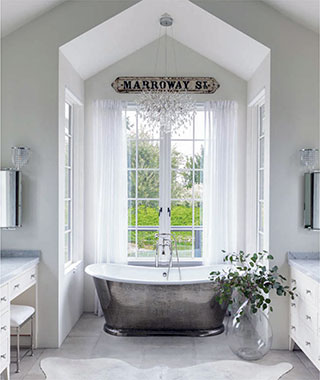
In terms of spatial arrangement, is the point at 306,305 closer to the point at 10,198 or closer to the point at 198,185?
the point at 198,185

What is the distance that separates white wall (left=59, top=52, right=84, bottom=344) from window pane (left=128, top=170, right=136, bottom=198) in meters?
0.56

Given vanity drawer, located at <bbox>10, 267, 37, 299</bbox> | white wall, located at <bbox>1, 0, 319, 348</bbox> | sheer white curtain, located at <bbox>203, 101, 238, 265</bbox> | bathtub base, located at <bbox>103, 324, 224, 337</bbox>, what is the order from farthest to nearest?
sheer white curtain, located at <bbox>203, 101, 238, 265</bbox> → bathtub base, located at <bbox>103, 324, 224, 337</bbox> → white wall, located at <bbox>1, 0, 319, 348</bbox> → vanity drawer, located at <bbox>10, 267, 37, 299</bbox>

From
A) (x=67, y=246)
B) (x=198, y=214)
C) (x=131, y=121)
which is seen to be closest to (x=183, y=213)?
(x=198, y=214)

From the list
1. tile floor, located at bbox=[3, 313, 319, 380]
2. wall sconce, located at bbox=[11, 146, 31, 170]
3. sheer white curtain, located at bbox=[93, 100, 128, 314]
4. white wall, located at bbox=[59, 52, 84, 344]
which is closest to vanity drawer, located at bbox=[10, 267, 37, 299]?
white wall, located at bbox=[59, 52, 84, 344]

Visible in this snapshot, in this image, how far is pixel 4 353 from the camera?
286 centimetres

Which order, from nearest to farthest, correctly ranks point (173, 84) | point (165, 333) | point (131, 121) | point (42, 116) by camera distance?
point (42, 116) → point (165, 333) → point (173, 84) → point (131, 121)

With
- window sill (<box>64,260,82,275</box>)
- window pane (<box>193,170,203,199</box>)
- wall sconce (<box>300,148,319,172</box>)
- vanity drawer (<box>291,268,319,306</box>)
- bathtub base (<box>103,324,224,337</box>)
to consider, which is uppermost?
wall sconce (<box>300,148,319,172</box>)

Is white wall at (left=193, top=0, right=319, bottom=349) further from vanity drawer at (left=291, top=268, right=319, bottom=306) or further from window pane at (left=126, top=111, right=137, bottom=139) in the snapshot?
window pane at (left=126, top=111, right=137, bottom=139)

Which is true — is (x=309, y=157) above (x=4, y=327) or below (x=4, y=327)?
above

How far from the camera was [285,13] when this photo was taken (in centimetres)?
363

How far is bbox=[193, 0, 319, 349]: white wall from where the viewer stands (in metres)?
3.66

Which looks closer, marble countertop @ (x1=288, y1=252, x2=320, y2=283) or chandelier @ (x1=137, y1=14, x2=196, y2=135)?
marble countertop @ (x1=288, y1=252, x2=320, y2=283)

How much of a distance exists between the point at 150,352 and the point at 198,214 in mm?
1766

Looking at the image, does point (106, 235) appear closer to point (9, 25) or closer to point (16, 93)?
point (16, 93)
